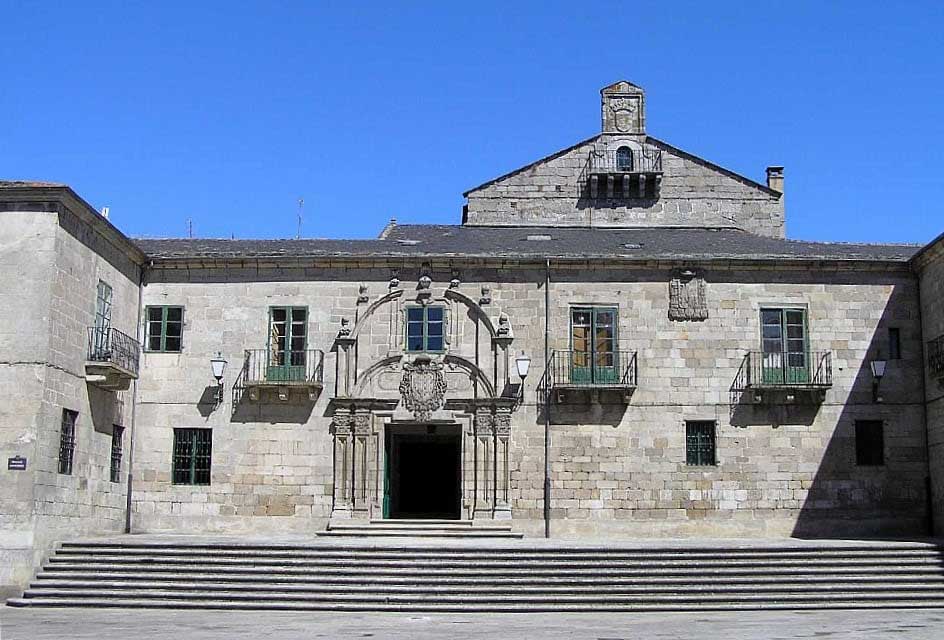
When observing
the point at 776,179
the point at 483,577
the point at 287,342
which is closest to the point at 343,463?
the point at 287,342

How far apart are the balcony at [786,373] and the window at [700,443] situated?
1027 millimetres

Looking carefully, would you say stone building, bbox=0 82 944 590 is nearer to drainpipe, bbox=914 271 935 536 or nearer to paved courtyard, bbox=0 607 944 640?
drainpipe, bbox=914 271 935 536

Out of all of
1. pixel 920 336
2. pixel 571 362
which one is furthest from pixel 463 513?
pixel 920 336

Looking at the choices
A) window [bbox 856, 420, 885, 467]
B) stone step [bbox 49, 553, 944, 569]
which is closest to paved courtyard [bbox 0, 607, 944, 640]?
stone step [bbox 49, 553, 944, 569]

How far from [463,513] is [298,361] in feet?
15.6

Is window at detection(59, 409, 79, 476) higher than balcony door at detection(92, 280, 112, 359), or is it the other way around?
balcony door at detection(92, 280, 112, 359)

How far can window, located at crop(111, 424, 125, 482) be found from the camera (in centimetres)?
2291

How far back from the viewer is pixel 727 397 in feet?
78.9

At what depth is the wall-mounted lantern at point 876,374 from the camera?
23656 mm

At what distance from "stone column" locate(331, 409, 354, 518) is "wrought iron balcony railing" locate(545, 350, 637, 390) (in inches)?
171

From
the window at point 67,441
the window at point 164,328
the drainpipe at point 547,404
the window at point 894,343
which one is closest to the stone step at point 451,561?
the window at point 67,441

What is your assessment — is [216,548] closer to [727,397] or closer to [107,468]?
[107,468]

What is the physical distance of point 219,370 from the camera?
23.8 metres

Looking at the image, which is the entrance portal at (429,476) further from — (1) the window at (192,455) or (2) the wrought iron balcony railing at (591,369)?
Answer: (1) the window at (192,455)
